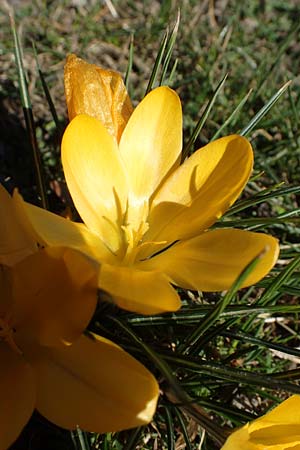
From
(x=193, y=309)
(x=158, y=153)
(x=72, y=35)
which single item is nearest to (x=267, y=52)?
(x=72, y=35)

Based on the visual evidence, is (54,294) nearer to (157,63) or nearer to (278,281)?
(278,281)

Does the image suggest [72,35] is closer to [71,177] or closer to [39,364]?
[71,177]

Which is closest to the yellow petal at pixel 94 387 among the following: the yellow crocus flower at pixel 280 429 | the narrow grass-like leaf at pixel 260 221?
the yellow crocus flower at pixel 280 429

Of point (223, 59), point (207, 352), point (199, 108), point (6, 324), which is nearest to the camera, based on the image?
point (6, 324)

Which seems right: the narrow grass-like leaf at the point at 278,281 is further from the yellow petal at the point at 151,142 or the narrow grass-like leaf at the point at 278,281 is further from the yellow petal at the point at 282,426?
the yellow petal at the point at 151,142

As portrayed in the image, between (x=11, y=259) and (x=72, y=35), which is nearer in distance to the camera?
(x=11, y=259)

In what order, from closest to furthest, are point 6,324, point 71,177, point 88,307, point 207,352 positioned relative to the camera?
point 88,307, point 6,324, point 71,177, point 207,352
